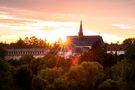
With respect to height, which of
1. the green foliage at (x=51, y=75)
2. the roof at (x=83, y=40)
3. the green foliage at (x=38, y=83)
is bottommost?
the green foliage at (x=38, y=83)

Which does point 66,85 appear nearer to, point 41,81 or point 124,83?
point 41,81

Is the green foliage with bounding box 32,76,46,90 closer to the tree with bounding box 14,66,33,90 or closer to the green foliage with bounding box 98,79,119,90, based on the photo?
the tree with bounding box 14,66,33,90

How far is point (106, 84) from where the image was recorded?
210ft

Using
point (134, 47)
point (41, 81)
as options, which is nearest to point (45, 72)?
point (41, 81)

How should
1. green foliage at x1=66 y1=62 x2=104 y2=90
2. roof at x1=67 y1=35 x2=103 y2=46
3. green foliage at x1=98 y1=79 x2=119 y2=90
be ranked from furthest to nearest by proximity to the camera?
roof at x1=67 y1=35 x2=103 y2=46, green foliage at x1=66 y1=62 x2=104 y2=90, green foliage at x1=98 y1=79 x2=119 y2=90

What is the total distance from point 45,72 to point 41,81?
6.08 metres

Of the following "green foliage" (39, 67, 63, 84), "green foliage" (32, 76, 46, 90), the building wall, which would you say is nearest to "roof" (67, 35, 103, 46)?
the building wall

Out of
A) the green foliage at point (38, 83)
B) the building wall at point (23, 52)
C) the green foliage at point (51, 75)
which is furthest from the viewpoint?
the building wall at point (23, 52)

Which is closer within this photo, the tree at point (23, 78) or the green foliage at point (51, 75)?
the tree at point (23, 78)

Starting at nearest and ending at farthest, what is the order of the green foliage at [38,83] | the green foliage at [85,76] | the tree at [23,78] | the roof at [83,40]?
1. the green foliage at [85,76]
2. the green foliage at [38,83]
3. the tree at [23,78]
4. the roof at [83,40]

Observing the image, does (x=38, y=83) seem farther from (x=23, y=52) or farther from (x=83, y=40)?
(x=23, y=52)

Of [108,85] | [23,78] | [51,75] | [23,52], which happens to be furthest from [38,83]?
[23,52]

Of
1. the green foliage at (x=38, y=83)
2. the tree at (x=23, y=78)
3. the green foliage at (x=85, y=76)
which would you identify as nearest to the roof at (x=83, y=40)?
the tree at (x=23, y=78)

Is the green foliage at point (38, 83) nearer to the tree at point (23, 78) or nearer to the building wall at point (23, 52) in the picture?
the tree at point (23, 78)
